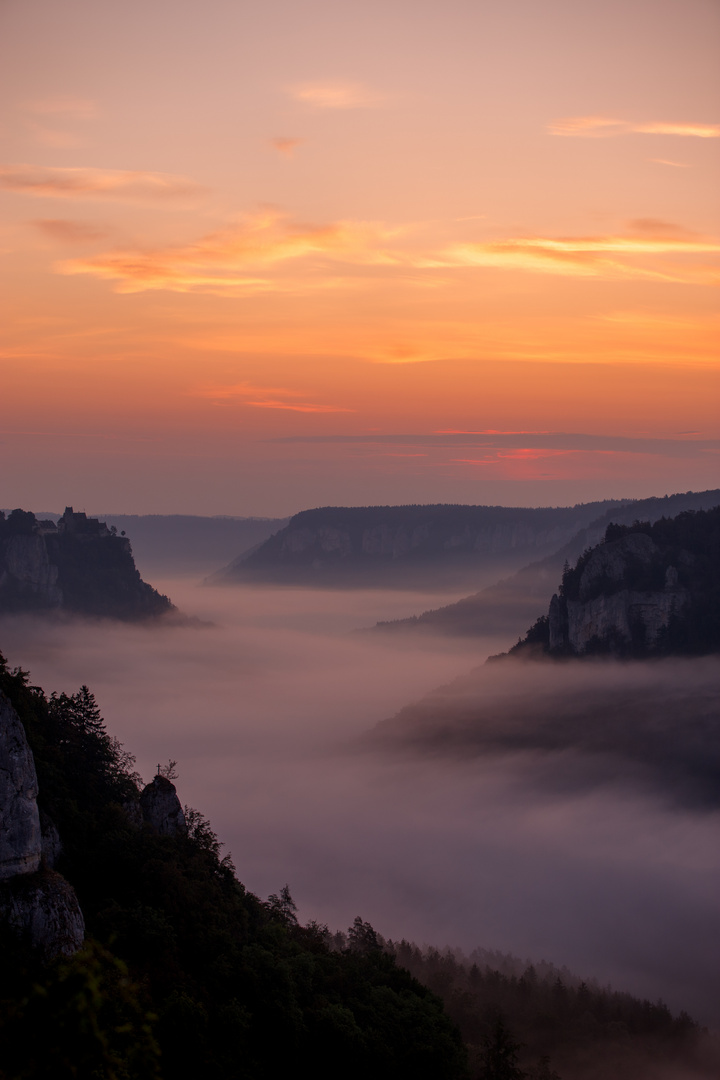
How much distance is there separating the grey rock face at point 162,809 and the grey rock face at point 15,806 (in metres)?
21.1

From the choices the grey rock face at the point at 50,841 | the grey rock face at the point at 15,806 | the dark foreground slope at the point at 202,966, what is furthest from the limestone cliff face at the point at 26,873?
the grey rock face at the point at 50,841

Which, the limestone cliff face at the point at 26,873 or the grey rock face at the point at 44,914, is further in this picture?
the limestone cliff face at the point at 26,873

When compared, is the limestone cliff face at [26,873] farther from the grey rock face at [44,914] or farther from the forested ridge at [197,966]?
the forested ridge at [197,966]

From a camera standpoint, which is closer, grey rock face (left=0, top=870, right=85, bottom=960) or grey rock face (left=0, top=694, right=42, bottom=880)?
grey rock face (left=0, top=870, right=85, bottom=960)

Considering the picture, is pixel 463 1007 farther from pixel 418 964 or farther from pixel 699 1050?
pixel 699 1050

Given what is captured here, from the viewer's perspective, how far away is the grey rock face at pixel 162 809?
2603 inches

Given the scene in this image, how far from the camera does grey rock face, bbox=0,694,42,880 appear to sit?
43.8 metres

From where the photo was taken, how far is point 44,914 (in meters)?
42.9

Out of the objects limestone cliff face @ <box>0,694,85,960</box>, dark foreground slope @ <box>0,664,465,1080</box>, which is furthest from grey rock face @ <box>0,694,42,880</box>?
dark foreground slope @ <box>0,664,465,1080</box>

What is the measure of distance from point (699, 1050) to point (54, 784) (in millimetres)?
74063

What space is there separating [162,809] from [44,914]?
23922 millimetres

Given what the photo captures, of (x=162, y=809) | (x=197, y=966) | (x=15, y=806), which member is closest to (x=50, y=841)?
(x=15, y=806)

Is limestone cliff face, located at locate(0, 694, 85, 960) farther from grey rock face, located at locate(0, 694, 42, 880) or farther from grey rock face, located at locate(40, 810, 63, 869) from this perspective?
grey rock face, located at locate(40, 810, 63, 869)

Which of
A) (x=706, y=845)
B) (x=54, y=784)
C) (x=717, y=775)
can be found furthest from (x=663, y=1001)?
(x=54, y=784)
